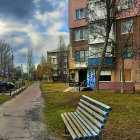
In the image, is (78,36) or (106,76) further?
(78,36)

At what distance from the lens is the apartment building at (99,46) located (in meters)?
21.1

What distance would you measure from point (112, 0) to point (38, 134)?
13.8m

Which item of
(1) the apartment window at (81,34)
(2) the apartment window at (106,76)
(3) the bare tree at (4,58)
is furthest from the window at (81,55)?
(3) the bare tree at (4,58)

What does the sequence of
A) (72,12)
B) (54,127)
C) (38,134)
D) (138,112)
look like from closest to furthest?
1. (38,134)
2. (54,127)
3. (138,112)
4. (72,12)

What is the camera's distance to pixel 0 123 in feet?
20.7

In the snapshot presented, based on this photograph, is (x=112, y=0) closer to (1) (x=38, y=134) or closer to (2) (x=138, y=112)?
(2) (x=138, y=112)

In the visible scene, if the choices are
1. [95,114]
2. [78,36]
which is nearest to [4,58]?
[78,36]

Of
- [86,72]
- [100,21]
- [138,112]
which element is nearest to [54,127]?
[138,112]

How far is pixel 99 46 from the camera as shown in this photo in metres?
23.8

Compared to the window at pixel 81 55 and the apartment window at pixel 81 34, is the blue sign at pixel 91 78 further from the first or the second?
the apartment window at pixel 81 34

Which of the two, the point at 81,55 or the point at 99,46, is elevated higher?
the point at 99,46

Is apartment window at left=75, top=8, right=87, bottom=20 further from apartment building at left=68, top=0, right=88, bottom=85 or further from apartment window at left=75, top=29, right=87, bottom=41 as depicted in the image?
apartment window at left=75, top=29, right=87, bottom=41

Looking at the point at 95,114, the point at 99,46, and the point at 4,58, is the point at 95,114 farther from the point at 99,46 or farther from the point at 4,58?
the point at 4,58

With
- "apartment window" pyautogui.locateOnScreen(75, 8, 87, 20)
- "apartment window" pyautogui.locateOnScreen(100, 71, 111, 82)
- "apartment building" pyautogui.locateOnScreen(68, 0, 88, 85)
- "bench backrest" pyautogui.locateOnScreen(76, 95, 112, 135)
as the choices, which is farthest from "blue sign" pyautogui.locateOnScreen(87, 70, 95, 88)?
"bench backrest" pyautogui.locateOnScreen(76, 95, 112, 135)
